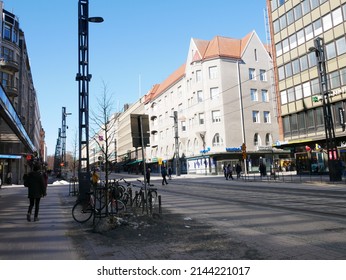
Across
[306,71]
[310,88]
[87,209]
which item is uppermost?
[306,71]

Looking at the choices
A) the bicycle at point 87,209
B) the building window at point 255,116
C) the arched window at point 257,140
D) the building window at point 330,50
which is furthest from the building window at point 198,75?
the bicycle at point 87,209

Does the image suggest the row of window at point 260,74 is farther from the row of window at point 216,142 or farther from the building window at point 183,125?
the building window at point 183,125

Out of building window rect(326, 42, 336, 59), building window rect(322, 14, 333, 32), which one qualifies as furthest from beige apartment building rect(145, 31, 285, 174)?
building window rect(322, 14, 333, 32)

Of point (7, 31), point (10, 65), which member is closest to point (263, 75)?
point (10, 65)

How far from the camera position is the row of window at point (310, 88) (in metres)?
30.3

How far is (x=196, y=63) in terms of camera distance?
186 ft

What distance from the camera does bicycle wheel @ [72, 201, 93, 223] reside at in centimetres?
1022

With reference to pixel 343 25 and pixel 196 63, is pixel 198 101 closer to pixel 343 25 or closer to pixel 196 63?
pixel 196 63

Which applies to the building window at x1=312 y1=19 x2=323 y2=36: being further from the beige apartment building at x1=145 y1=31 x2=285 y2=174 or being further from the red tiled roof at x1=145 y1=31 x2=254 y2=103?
the red tiled roof at x1=145 y1=31 x2=254 y2=103

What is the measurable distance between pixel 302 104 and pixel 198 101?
23286 mm

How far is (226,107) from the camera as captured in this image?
175 ft

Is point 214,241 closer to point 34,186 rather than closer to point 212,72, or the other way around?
point 34,186

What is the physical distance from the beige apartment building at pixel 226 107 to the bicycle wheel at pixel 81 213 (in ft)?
138

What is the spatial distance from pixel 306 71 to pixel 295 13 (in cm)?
686
